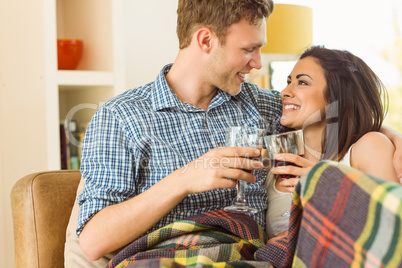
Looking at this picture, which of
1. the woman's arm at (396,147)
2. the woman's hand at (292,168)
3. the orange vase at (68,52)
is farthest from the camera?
the orange vase at (68,52)

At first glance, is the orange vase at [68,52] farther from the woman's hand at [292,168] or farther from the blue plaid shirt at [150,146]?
the woman's hand at [292,168]

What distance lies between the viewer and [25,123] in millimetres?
2482

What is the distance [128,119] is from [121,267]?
1.71ft

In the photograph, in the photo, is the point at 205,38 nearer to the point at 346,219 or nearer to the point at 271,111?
the point at 271,111

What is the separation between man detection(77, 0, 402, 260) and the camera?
1.47 meters

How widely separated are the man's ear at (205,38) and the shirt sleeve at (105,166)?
431 mm

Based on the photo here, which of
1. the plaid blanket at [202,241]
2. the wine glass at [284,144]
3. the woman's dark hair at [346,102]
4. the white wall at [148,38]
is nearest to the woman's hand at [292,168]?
the wine glass at [284,144]

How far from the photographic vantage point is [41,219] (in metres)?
1.66

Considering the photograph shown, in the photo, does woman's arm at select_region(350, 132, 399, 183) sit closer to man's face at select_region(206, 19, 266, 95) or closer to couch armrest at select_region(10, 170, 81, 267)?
man's face at select_region(206, 19, 266, 95)

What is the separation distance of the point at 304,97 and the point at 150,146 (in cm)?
54

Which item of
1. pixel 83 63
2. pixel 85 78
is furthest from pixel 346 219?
pixel 83 63

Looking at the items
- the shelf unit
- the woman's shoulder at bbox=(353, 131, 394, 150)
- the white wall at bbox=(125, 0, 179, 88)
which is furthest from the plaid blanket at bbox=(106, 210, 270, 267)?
the white wall at bbox=(125, 0, 179, 88)

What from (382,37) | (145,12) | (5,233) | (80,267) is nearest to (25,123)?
(5,233)

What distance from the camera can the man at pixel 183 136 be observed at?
1.47m
